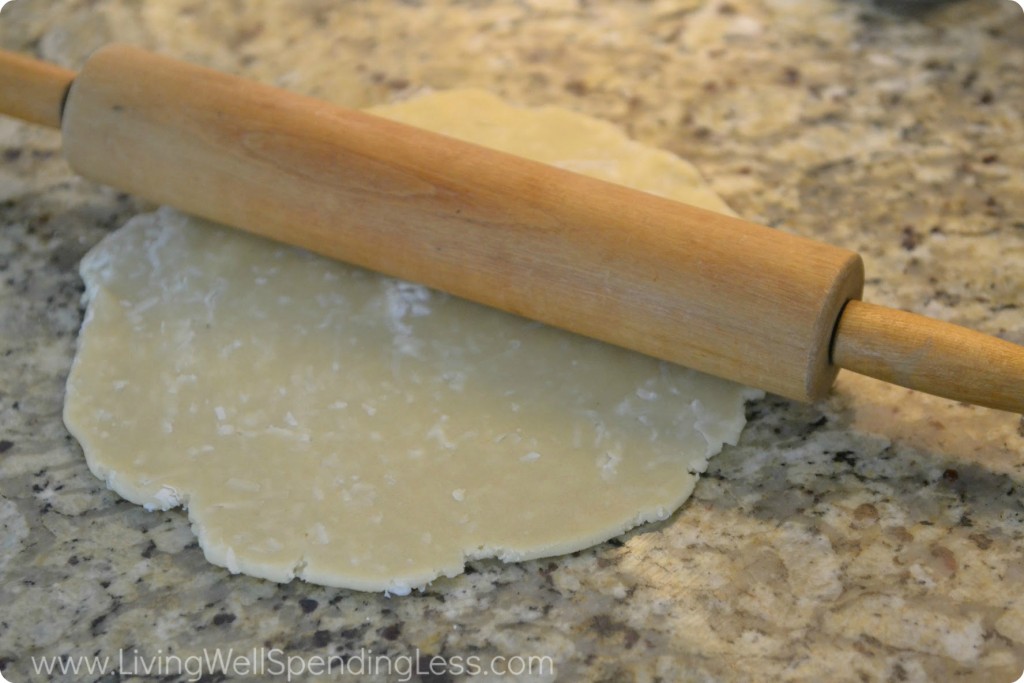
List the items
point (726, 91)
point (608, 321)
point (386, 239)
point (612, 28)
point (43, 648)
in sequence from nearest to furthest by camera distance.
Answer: point (43, 648)
point (608, 321)
point (386, 239)
point (726, 91)
point (612, 28)

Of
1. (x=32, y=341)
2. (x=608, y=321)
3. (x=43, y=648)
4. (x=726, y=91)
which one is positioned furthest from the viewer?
(x=726, y=91)

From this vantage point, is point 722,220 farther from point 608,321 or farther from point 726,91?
point 726,91

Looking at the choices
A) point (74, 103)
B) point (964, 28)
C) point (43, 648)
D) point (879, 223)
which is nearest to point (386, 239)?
point (74, 103)

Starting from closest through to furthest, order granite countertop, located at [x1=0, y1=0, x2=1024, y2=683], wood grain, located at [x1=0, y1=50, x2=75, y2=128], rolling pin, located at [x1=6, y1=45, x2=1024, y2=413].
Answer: granite countertop, located at [x1=0, y1=0, x2=1024, y2=683]
rolling pin, located at [x1=6, y1=45, x2=1024, y2=413]
wood grain, located at [x1=0, y1=50, x2=75, y2=128]

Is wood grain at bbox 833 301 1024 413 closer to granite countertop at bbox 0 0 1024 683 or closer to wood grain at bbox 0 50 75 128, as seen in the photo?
granite countertop at bbox 0 0 1024 683

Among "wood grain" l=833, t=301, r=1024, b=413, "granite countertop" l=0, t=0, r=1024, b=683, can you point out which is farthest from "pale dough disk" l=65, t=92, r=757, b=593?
"wood grain" l=833, t=301, r=1024, b=413
